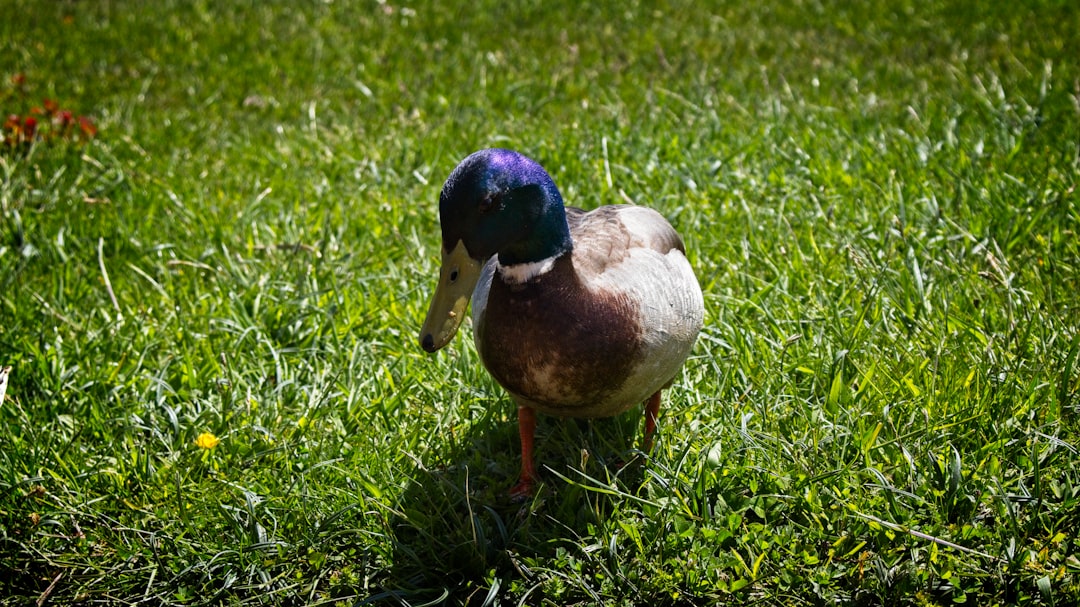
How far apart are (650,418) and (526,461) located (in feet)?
1.18

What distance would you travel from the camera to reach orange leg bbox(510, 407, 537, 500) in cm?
247

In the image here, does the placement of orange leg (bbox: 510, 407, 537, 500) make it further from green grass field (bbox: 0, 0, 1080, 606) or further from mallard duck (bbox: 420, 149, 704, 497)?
mallard duck (bbox: 420, 149, 704, 497)

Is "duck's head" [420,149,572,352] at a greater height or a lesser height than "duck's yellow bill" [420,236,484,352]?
greater

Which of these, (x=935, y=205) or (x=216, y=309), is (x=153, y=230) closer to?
(x=216, y=309)

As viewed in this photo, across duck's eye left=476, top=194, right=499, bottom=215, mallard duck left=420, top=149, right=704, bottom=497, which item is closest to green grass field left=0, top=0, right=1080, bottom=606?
mallard duck left=420, top=149, right=704, bottom=497

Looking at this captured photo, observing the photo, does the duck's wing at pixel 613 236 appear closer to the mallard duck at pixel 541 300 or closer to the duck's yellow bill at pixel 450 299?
the mallard duck at pixel 541 300

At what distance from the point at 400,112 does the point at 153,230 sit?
1.51m

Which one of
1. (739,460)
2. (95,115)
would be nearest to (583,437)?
(739,460)

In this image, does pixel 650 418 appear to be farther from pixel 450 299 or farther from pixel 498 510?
pixel 450 299

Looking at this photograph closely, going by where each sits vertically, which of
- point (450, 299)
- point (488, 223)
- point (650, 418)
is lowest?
point (650, 418)

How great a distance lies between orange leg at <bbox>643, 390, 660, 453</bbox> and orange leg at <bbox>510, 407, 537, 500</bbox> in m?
0.31

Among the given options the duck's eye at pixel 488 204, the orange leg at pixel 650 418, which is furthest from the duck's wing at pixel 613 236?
the orange leg at pixel 650 418

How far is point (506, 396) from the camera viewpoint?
2.83 m

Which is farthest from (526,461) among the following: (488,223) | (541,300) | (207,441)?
(207,441)
